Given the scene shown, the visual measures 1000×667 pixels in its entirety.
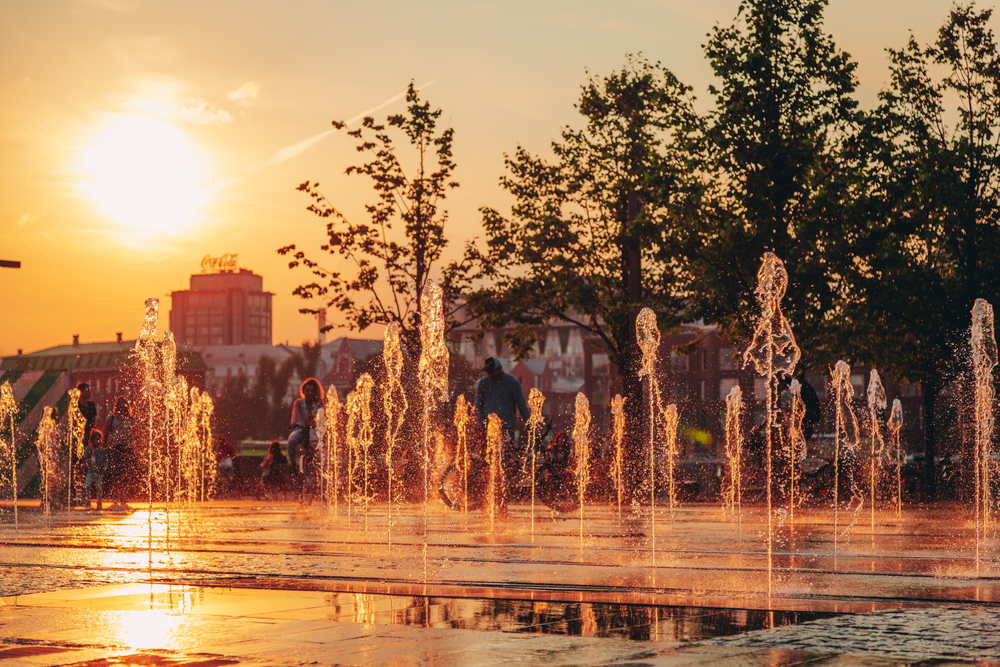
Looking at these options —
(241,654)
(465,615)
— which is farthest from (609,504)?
(241,654)

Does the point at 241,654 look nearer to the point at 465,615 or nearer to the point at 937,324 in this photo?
the point at 465,615

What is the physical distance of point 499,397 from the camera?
16766 mm

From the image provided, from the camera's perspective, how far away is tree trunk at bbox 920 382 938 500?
2358 centimetres

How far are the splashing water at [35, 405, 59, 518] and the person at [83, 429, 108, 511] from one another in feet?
6.21

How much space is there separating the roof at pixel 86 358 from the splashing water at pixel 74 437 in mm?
99870

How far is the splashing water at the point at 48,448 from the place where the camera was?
78.6ft

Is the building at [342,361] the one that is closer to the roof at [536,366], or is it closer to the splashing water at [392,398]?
the roof at [536,366]

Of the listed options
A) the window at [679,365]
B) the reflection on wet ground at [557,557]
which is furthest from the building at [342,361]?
the reflection on wet ground at [557,557]

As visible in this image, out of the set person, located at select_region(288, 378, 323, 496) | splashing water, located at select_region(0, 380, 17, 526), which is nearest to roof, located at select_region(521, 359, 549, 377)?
splashing water, located at select_region(0, 380, 17, 526)

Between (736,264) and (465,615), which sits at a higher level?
(736,264)

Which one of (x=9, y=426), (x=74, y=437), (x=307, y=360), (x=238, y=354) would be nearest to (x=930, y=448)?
(x=74, y=437)

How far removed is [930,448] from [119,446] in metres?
15.0

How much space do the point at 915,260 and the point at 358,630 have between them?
2293 centimetres

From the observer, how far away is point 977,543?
12062mm
